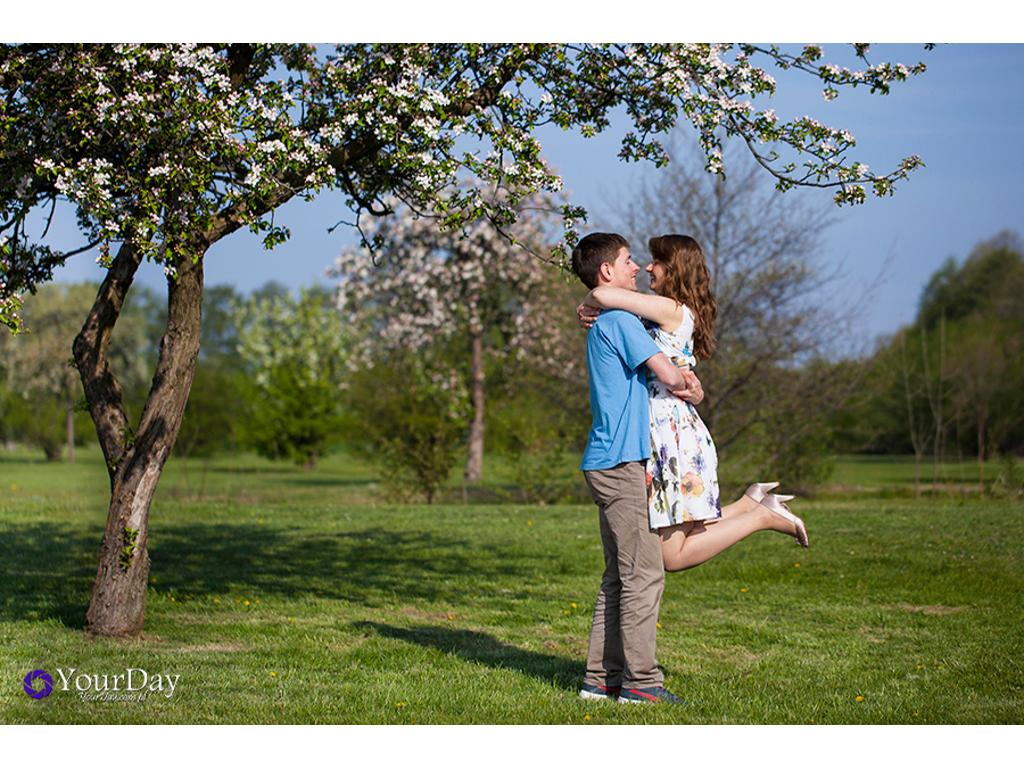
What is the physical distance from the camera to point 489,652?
6.86 m

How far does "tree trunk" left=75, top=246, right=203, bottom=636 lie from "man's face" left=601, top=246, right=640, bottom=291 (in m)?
2.83

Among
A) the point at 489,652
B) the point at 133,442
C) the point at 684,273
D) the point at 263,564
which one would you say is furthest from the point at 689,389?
the point at 263,564

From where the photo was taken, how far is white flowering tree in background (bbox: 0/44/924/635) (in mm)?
6281

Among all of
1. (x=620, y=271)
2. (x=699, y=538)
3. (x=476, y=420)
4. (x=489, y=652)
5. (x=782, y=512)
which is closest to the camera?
(x=620, y=271)

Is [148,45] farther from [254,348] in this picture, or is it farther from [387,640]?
[254,348]

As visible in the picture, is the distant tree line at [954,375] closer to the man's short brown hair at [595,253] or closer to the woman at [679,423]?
the woman at [679,423]

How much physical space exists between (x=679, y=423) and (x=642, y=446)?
10.4 inches

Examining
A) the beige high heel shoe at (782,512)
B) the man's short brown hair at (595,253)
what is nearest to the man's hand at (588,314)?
the man's short brown hair at (595,253)

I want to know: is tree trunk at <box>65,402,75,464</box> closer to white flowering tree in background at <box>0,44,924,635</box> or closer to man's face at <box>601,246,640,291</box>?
white flowering tree in background at <box>0,44,924,635</box>

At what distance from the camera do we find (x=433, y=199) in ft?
23.2

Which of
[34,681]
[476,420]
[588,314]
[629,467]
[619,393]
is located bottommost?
[34,681]

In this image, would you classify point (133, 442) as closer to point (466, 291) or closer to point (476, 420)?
point (476, 420)

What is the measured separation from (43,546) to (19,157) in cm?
590

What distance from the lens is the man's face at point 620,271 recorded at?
18.3 ft
